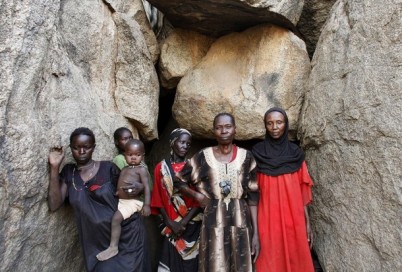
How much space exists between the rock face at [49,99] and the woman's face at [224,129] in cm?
114

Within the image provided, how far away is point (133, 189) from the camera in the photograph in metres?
2.77

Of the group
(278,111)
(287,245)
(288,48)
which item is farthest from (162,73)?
(287,245)

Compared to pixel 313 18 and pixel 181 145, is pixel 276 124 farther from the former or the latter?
pixel 313 18

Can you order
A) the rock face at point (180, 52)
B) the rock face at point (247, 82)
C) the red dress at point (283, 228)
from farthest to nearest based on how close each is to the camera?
the rock face at point (180, 52), the rock face at point (247, 82), the red dress at point (283, 228)

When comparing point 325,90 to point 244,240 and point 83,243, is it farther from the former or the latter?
point 83,243

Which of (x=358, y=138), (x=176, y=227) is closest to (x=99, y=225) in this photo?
(x=176, y=227)

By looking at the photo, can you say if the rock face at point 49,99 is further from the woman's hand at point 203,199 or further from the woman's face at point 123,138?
the woman's hand at point 203,199

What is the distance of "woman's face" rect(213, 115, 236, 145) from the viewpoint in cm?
284

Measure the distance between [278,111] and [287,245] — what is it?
105 centimetres

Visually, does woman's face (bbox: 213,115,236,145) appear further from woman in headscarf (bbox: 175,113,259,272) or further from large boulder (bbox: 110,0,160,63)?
large boulder (bbox: 110,0,160,63)

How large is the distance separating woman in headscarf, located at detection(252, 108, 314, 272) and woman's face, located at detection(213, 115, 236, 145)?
0.35 meters

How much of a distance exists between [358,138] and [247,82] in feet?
4.51

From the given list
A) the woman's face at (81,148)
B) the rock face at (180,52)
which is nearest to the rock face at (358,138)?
the rock face at (180,52)

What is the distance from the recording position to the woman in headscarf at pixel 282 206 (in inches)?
114
